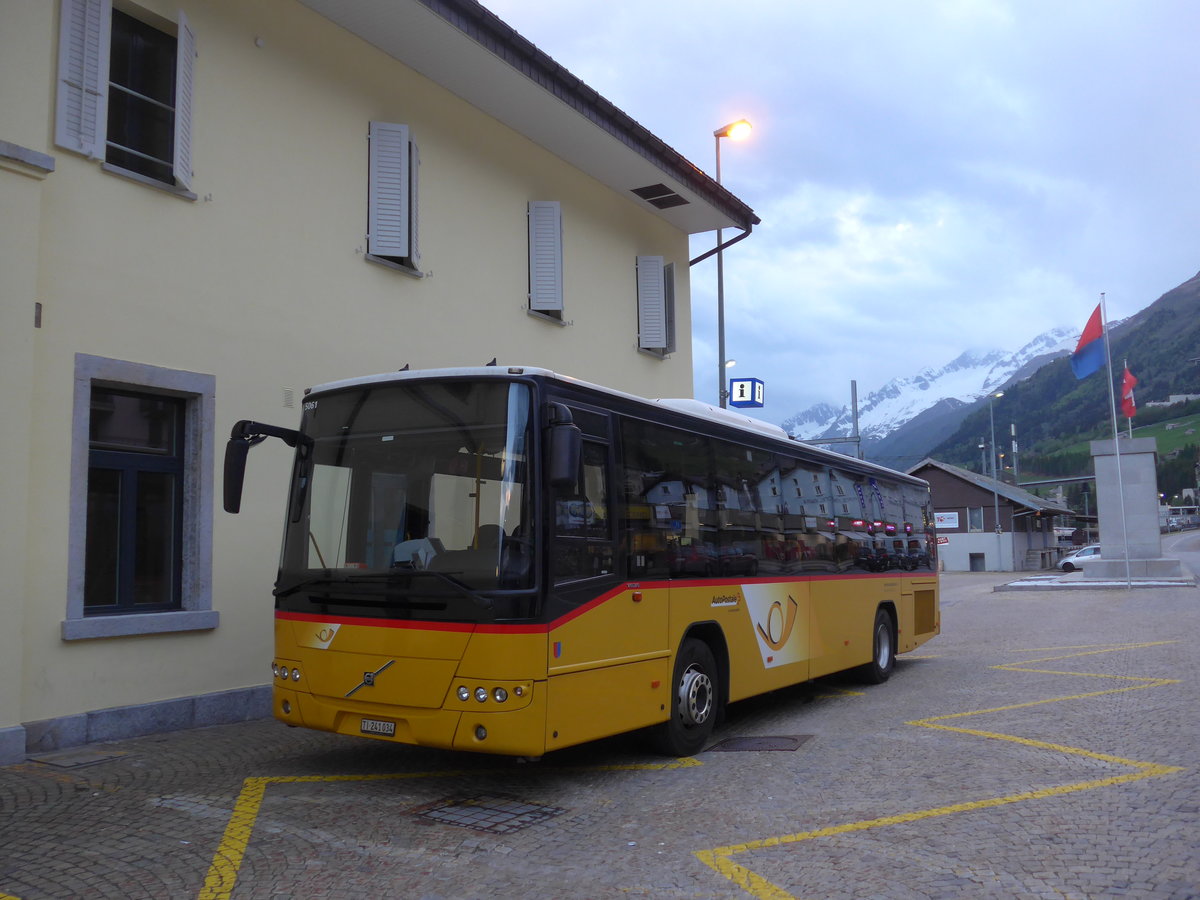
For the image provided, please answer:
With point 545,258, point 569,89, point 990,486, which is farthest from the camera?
point 990,486

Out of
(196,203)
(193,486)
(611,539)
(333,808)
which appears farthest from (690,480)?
(196,203)

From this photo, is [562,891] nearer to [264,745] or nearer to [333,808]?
[333,808]

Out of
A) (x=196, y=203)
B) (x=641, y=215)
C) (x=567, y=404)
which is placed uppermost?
(x=641, y=215)

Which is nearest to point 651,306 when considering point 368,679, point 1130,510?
point 368,679

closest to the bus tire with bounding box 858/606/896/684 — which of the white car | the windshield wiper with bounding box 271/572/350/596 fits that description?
the windshield wiper with bounding box 271/572/350/596

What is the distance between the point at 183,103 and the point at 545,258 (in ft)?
20.4

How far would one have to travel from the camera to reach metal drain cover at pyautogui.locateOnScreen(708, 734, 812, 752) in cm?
835

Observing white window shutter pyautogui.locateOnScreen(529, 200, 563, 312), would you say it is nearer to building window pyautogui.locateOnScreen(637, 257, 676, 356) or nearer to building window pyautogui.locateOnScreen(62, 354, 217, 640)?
building window pyautogui.locateOnScreen(637, 257, 676, 356)

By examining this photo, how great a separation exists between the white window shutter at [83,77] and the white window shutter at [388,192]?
11.5 ft

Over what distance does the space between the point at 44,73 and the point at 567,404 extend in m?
5.45

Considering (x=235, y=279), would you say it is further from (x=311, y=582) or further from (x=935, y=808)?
(x=935, y=808)

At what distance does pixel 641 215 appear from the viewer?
59.3 ft

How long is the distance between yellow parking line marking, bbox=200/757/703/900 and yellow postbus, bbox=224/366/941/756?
17.7 inches

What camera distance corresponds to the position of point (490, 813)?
627 centimetres
